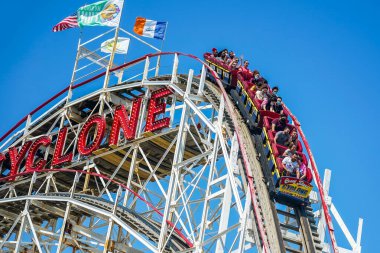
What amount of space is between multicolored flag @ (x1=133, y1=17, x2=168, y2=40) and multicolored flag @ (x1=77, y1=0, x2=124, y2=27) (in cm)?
69

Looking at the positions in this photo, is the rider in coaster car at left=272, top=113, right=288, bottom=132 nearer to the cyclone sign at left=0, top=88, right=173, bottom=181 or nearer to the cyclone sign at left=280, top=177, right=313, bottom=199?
the cyclone sign at left=280, top=177, right=313, bottom=199

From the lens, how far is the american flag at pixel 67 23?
3160 cm

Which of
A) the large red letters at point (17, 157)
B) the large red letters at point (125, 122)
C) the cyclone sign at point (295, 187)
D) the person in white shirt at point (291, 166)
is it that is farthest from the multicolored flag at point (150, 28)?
the cyclone sign at point (295, 187)

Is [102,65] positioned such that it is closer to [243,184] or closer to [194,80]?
[194,80]

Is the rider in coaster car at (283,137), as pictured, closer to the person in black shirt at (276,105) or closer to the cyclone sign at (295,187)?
the person in black shirt at (276,105)

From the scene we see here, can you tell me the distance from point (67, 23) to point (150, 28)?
11.6 ft

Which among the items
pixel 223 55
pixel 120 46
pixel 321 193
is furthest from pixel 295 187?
pixel 120 46

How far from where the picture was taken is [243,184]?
20.2 metres

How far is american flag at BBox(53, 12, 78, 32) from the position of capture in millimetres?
31600

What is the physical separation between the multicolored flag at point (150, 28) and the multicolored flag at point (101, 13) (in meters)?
0.69

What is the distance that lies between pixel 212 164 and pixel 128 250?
376 cm

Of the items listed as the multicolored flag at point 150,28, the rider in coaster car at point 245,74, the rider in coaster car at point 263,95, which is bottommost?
the rider in coaster car at point 263,95

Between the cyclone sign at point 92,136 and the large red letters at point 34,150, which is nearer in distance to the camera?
the cyclone sign at point 92,136

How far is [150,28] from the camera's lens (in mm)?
29906
